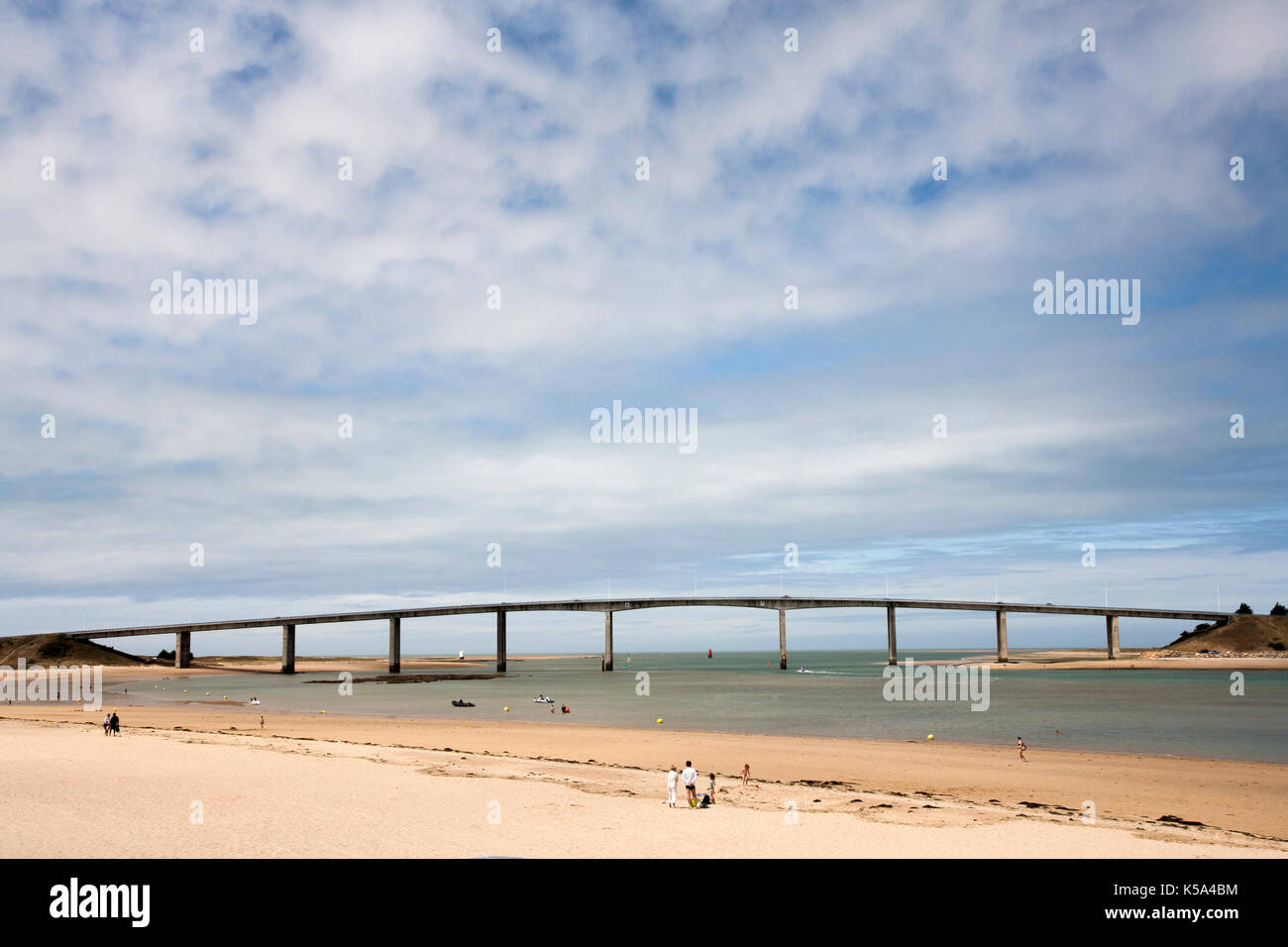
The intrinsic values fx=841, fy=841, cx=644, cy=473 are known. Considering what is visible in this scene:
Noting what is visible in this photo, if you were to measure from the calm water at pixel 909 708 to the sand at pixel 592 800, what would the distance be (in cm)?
920

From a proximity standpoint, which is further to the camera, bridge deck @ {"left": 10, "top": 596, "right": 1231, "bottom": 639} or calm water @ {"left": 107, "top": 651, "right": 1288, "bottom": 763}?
bridge deck @ {"left": 10, "top": 596, "right": 1231, "bottom": 639}

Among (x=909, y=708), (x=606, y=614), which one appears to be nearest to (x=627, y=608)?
(x=606, y=614)

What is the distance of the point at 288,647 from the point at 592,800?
176 metres

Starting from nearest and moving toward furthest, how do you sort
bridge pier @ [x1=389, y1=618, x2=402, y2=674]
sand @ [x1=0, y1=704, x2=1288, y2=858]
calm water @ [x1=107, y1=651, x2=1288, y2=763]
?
sand @ [x1=0, y1=704, x2=1288, y2=858]
calm water @ [x1=107, y1=651, x2=1288, y2=763]
bridge pier @ [x1=389, y1=618, x2=402, y2=674]

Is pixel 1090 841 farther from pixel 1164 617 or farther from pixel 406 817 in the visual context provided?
pixel 1164 617

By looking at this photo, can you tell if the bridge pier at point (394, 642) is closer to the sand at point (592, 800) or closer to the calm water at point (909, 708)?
the calm water at point (909, 708)

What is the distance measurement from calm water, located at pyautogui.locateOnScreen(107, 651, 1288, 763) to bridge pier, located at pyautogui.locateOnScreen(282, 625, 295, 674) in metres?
55.9

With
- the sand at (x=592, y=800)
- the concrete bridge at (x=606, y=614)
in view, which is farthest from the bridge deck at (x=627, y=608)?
the sand at (x=592, y=800)

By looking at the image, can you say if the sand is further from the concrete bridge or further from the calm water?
the concrete bridge

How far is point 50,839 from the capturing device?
19.1 m

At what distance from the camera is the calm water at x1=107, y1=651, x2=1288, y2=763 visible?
5178cm

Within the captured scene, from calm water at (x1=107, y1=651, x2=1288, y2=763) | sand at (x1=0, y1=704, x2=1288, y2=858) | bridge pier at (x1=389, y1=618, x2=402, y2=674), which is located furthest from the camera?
bridge pier at (x1=389, y1=618, x2=402, y2=674)

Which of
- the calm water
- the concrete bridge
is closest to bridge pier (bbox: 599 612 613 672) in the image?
the concrete bridge
